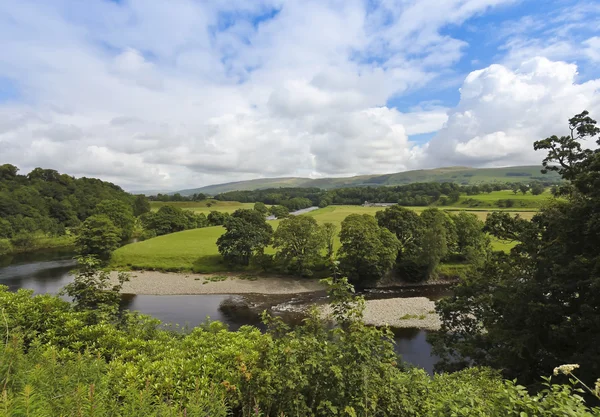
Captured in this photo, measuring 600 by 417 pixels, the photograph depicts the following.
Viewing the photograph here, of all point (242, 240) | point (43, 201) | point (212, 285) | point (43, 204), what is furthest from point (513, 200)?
point (43, 201)

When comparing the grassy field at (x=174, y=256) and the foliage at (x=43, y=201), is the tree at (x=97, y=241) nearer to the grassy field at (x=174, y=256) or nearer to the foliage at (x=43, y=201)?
the grassy field at (x=174, y=256)

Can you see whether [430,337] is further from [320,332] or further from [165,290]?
[165,290]

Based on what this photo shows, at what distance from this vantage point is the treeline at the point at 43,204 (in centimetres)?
6531

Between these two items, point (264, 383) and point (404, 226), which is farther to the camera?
point (404, 226)

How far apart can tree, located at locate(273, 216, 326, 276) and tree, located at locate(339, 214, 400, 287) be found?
4905 millimetres

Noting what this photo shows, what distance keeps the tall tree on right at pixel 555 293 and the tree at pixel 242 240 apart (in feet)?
117

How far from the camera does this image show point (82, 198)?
96.8 metres

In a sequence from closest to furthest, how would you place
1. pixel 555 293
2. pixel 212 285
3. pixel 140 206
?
1. pixel 555 293
2. pixel 212 285
3. pixel 140 206

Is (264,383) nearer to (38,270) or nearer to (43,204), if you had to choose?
(38,270)

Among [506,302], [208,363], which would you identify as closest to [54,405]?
[208,363]

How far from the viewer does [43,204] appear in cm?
8112

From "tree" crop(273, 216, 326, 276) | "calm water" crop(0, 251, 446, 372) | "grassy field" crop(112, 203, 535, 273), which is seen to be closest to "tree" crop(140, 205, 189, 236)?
"grassy field" crop(112, 203, 535, 273)

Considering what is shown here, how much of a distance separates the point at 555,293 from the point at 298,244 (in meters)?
35.0

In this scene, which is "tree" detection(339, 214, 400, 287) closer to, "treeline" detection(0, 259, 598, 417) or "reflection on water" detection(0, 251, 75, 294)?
"treeline" detection(0, 259, 598, 417)
